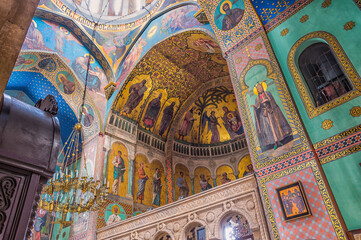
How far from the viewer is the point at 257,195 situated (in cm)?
605

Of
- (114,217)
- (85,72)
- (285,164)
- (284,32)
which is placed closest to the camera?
(285,164)

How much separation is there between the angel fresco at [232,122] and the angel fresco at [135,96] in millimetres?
4879

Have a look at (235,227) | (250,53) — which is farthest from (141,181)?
(250,53)

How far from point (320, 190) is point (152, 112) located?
919 cm

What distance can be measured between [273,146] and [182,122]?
8286 millimetres

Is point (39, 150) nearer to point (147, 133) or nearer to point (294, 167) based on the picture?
point (294, 167)

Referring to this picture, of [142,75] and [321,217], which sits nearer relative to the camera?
[321,217]

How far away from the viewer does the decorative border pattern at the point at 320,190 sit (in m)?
4.62

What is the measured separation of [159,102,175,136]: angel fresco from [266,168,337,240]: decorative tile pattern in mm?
8560

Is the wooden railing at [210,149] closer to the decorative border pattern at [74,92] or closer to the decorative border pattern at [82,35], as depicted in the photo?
the decorative border pattern at [74,92]

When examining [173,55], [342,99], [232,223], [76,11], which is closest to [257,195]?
[232,223]

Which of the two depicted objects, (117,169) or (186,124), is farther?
(186,124)

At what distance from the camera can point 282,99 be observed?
6215mm

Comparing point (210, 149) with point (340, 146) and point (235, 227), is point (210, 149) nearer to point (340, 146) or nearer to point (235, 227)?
point (235, 227)
